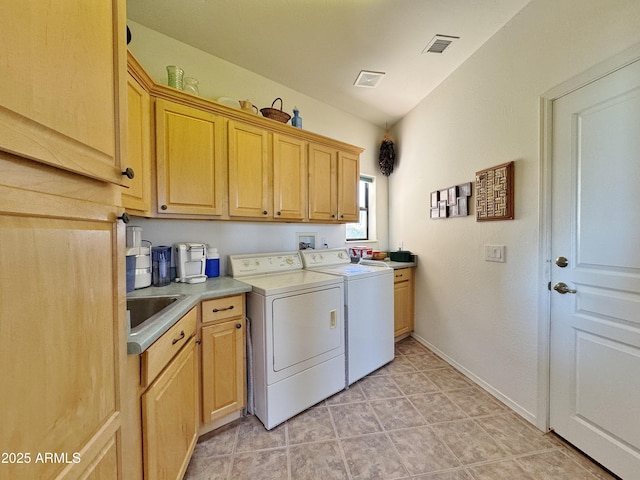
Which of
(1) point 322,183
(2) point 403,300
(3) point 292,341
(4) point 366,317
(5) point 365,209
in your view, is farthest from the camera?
(5) point 365,209

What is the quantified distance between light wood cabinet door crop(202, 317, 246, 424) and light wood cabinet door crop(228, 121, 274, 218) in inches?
34.8

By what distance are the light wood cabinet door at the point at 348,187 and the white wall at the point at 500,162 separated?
2.62ft

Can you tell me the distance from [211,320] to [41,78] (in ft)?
4.63

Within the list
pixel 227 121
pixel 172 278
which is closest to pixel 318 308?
pixel 172 278

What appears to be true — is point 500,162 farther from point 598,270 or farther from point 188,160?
point 188,160

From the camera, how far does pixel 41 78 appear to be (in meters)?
0.48

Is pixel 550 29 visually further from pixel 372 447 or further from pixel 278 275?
pixel 372 447

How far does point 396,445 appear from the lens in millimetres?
1553

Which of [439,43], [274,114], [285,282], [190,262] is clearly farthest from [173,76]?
[439,43]

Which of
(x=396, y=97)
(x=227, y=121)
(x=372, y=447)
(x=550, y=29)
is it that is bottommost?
(x=372, y=447)

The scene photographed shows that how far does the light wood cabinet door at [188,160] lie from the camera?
5.50 ft

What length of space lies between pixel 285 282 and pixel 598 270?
1.89 meters

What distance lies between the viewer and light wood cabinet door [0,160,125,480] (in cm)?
43

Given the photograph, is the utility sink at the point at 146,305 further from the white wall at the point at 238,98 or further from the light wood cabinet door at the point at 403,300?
the light wood cabinet door at the point at 403,300
